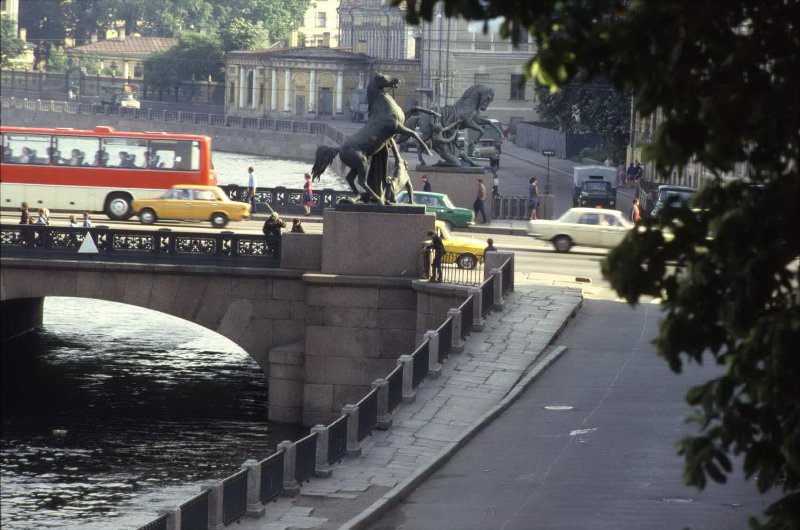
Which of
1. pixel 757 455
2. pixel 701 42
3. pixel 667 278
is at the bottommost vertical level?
pixel 757 455

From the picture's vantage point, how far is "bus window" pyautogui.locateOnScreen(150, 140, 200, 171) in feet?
152

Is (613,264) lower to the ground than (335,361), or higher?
higher

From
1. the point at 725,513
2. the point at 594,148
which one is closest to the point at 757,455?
the point at 725,513

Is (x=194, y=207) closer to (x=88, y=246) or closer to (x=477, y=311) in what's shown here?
(x=88, y=246)

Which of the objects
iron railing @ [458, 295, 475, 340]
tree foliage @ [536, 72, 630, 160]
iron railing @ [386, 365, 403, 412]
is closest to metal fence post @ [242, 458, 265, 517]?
iron railing @ [386, 365, 403, 412]

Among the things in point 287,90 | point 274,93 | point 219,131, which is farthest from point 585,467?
point 274,93

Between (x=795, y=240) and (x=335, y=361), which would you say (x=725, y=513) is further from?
(x=335, y=361)

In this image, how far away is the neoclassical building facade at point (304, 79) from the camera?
435 feet

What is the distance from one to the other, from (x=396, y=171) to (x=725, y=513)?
15.9 meters

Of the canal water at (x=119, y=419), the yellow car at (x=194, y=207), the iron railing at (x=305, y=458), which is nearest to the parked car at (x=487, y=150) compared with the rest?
the canal water at (x=119, y=419)

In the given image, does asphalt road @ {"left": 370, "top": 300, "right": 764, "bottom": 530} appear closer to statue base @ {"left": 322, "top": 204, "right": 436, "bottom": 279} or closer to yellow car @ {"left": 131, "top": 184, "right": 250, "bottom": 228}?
statue base @ {"left": 322, "top": 204, "right": 436, "bottom": 279}

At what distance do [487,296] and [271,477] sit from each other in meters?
10.6

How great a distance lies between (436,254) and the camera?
3016 cm

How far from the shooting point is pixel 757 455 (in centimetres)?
898
